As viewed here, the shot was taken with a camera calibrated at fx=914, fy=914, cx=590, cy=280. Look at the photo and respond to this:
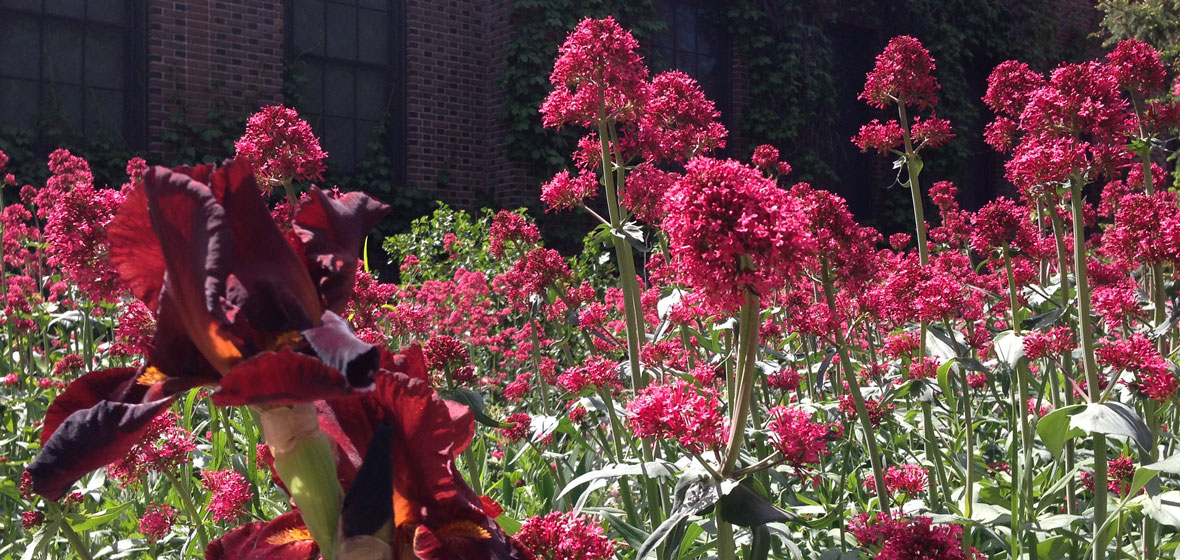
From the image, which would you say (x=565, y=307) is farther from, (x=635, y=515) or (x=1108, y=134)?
(x=1108, y=134)

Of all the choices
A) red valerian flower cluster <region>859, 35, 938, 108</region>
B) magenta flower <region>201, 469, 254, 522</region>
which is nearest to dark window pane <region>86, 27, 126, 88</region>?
red valerian flower cluster <region>859, 35, 938, 108</region>

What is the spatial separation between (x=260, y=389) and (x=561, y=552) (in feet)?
1.58

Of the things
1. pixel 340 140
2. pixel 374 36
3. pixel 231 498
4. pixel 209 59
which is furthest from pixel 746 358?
pixel 374 36

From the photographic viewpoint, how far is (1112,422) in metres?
1.89

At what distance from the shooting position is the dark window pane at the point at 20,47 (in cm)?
885

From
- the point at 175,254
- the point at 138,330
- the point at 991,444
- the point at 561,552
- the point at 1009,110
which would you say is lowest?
the point at 991,444

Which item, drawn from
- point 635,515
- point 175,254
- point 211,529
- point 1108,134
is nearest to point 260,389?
point 175,254

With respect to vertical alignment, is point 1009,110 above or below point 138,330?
above

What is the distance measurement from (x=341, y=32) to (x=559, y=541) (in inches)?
422

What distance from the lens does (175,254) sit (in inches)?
21.3

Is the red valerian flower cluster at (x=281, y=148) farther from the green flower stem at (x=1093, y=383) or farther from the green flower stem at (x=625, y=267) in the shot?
the green flower stem at (x=1093, y=383)

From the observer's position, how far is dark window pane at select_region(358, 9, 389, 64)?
10.9 m

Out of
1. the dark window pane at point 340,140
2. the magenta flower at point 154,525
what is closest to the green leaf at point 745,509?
the magenta flower at point 154,525

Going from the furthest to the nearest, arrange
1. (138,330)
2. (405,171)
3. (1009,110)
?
(405,171), (1009,110), (138,330)
